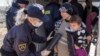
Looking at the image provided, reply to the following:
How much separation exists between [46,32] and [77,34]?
99 centimetres

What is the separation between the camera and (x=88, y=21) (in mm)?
6406

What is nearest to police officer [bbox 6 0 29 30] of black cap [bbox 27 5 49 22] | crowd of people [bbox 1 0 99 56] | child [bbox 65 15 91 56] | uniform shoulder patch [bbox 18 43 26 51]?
crowd of people [bbox 1 0 99 56]

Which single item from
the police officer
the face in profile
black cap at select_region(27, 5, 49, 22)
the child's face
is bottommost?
the police officer

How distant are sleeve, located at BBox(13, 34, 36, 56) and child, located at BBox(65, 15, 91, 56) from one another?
0.79 metres

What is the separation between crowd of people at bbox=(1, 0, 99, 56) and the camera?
4.67 m

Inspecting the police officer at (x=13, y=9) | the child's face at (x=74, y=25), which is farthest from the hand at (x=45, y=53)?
the police officer at (x=13, y=9)

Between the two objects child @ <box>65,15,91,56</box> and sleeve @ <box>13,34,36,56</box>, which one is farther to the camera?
child @ <box>65,15,91,56</box>

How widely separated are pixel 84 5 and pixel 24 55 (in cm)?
293

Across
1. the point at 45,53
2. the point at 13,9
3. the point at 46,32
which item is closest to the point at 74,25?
the point at 45,53

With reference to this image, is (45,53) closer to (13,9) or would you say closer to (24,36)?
(24,36)

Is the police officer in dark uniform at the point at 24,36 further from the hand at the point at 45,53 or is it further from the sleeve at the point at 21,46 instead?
the hand at the point at 45,53

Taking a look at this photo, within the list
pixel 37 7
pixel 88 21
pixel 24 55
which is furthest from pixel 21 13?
pixel 88 21

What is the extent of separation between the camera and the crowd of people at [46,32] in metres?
4.67

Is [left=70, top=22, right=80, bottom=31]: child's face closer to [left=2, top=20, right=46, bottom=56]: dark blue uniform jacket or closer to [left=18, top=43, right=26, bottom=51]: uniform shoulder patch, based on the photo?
[left=2, top=20, right=46, bottom=56]: dark blue uniform jacket
